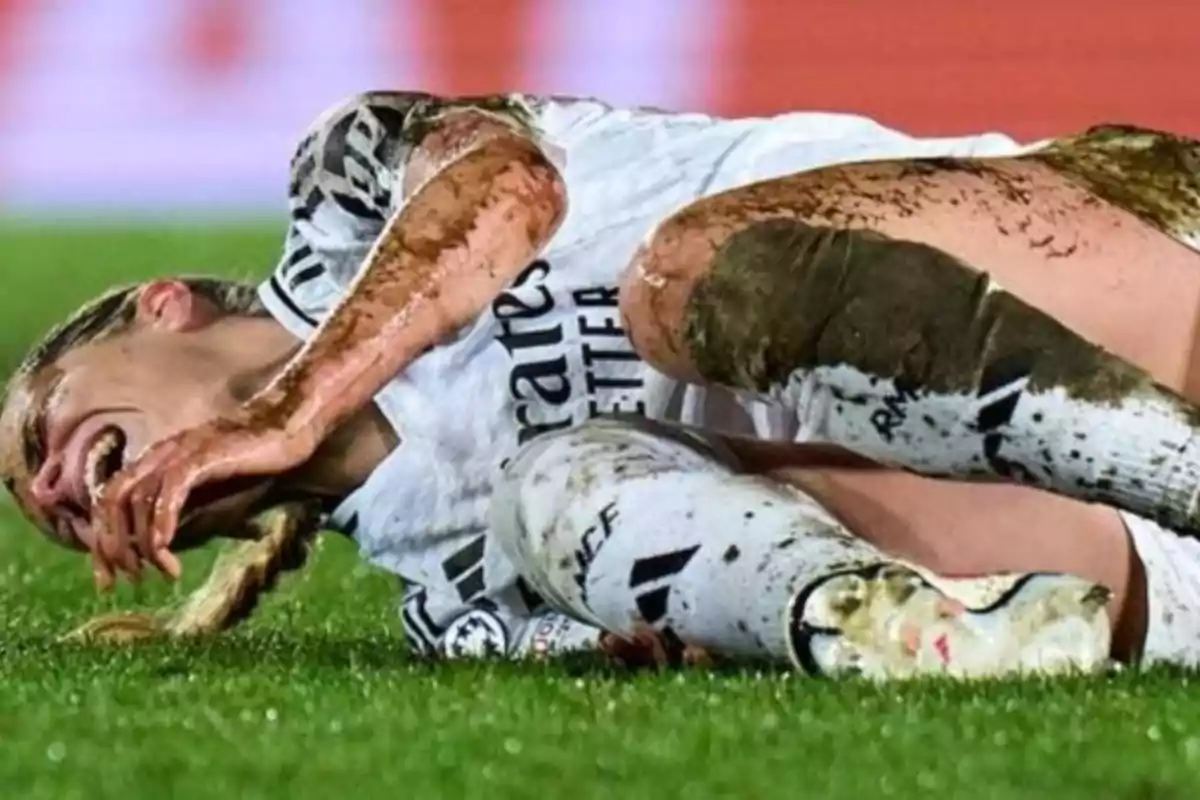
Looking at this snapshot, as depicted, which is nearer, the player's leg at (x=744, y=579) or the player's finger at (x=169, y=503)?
the player's leg at (x=744, y=579)

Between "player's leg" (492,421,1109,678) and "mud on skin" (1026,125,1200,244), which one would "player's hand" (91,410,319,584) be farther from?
"mud on skin" (1026,125,1200,244)

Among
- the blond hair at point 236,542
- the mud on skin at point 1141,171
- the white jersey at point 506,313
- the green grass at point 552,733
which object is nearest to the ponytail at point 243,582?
the blond hair at point 236,542

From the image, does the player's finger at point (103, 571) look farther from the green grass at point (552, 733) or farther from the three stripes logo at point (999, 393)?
the three stripes logo at point (999, 393)

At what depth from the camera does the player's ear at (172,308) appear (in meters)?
2.75

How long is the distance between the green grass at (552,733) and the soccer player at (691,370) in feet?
0.28

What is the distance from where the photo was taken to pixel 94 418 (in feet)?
8.61

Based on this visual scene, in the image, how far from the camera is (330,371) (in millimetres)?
2338

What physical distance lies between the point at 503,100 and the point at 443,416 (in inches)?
13.3

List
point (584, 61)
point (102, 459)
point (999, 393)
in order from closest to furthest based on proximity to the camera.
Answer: point (999, 393) → point (102, 459) → point (584, 61)

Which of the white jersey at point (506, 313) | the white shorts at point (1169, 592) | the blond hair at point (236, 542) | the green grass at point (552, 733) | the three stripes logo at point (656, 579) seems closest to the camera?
the green grass at point (552, 733)

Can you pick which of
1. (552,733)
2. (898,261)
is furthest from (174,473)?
(898,261)

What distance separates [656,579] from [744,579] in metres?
0.10

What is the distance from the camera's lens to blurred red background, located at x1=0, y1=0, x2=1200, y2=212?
786cm

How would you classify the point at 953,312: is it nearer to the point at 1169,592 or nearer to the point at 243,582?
the point at 1169,592
